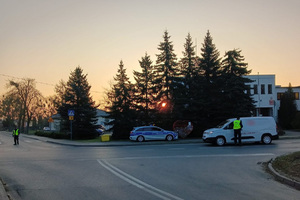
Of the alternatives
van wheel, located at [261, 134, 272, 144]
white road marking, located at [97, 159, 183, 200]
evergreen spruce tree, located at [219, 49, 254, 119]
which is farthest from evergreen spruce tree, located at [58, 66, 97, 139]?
white road marking, located at [97, 159, 183, 200]

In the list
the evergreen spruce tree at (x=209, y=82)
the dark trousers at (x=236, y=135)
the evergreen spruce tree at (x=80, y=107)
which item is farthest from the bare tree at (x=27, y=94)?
the dark trousers at (x=236, y=135)

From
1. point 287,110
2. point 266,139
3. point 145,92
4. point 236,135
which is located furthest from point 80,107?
point 287,110

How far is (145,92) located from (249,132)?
53.1 feet

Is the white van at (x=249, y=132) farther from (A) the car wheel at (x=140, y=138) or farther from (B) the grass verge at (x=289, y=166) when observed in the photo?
(B) the grass verge at (x=289, y=166)

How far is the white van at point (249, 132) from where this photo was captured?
20906mm

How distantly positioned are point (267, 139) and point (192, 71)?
15.0 meters

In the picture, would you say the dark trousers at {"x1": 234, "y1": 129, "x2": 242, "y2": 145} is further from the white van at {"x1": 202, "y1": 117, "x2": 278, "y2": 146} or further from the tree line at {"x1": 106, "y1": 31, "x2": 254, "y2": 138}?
the tree line at {"x1": 106, "y1": 31, "x2": 254, "y2": 138}

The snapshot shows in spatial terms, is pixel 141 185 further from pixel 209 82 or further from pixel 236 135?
pixel 209 82

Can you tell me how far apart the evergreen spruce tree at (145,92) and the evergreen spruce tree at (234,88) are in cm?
804

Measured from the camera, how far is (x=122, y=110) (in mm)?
34938

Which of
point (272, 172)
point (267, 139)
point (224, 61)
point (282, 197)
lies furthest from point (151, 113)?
point (282, 197)

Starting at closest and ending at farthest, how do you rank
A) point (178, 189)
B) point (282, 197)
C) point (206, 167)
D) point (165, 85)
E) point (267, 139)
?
point (282, 197), point (178, 189), point (206, 167), point (267, 139), point (165, 85)

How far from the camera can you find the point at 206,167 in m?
11.6

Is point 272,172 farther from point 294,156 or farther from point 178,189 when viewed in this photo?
point 178,189
